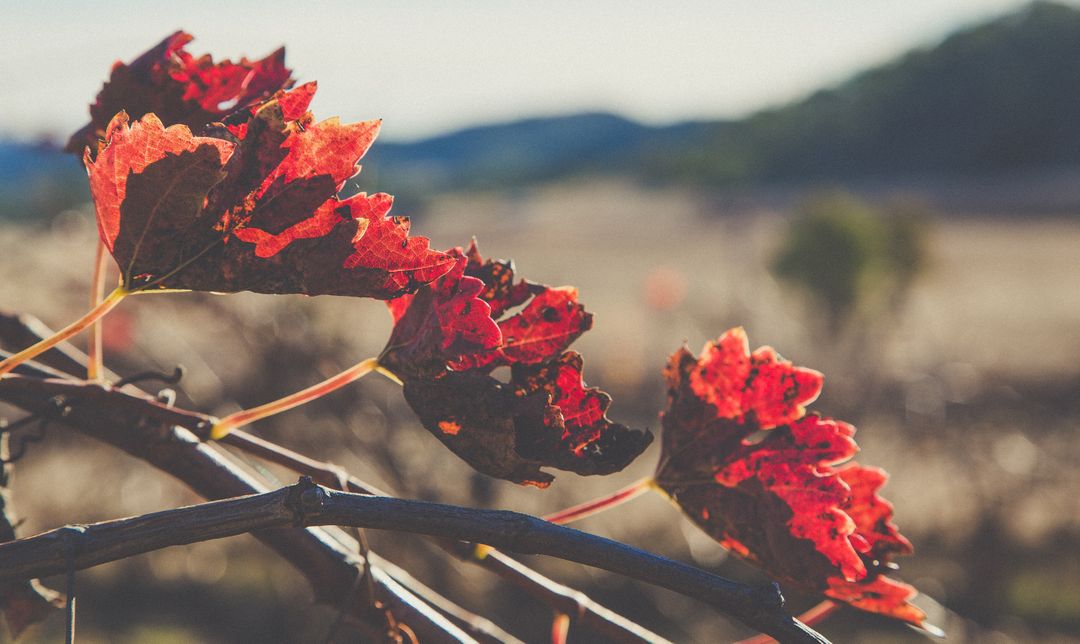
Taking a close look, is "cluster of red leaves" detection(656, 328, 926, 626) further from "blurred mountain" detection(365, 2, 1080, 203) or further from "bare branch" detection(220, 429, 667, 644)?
"blurred mountain" detection(365, 2, 1080, 203)

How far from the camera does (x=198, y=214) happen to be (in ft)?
1.12

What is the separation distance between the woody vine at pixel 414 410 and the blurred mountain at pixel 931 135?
70.4ft

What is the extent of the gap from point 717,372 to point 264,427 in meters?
2.19

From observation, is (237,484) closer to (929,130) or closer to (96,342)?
(96,342)

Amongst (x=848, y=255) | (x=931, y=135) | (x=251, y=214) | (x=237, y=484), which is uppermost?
(x=931, y=135)

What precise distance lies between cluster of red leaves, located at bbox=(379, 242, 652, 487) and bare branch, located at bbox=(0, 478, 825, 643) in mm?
46

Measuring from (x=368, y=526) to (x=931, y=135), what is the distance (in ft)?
90.1

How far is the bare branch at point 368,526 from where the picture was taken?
0.29m

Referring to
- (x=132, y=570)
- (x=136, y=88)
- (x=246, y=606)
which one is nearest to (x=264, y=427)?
(x=246, y=606)

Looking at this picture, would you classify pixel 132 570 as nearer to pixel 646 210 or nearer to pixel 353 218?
pixel 353 218

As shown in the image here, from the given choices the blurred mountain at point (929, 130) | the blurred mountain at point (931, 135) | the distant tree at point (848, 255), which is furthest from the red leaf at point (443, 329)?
the blurred mountain at point (929, 130)

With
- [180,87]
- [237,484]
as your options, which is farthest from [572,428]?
[180,87]

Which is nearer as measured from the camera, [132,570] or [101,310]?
[101,310]

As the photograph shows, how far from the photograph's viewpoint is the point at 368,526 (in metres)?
0.29
